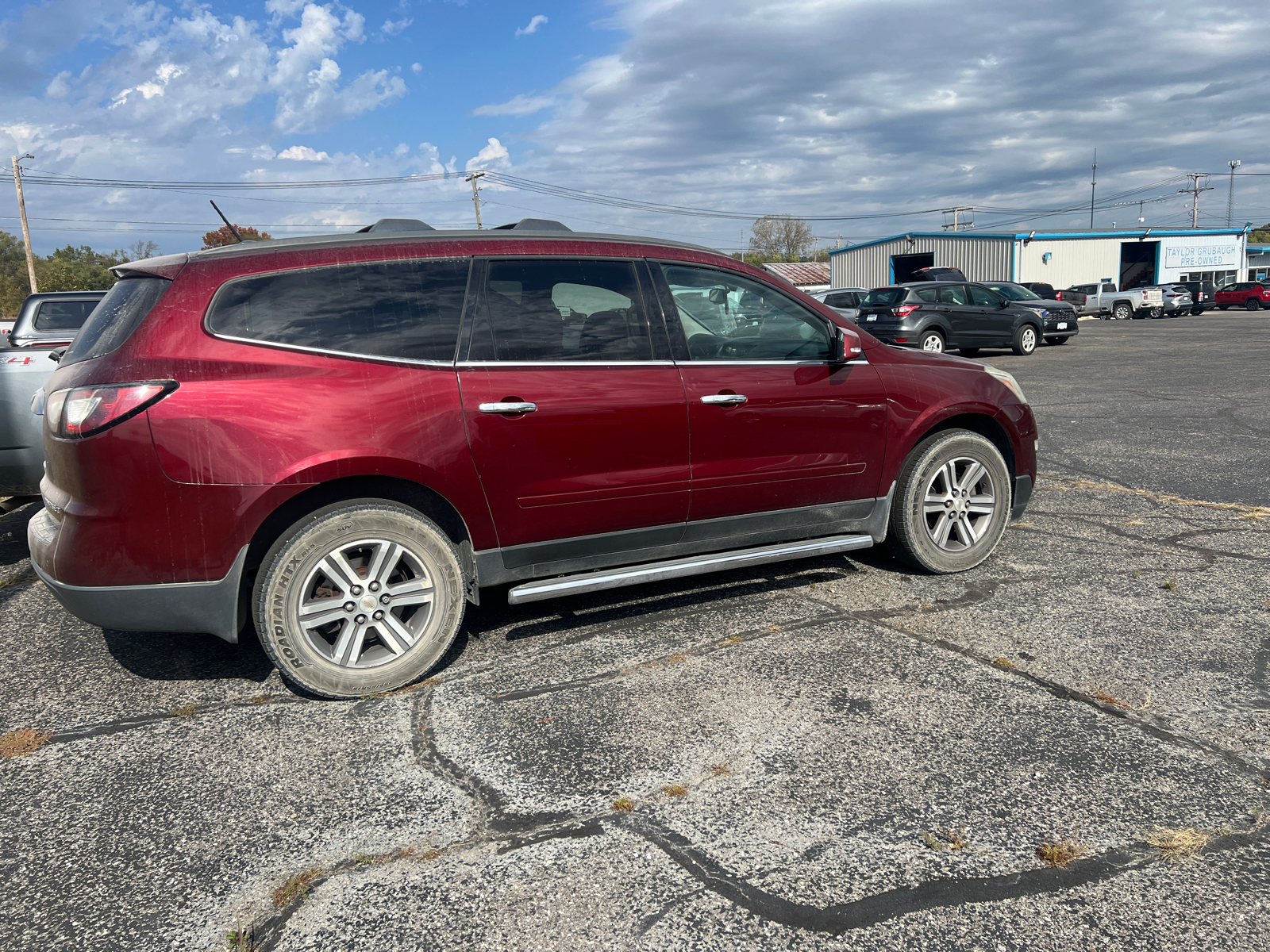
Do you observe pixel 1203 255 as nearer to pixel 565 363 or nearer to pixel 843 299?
pixel 843 299

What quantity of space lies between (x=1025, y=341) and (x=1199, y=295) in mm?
26039

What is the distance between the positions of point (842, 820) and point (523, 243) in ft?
8.78

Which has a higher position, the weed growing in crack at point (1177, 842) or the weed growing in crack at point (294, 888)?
the weed growing in crack at point (294, 888)

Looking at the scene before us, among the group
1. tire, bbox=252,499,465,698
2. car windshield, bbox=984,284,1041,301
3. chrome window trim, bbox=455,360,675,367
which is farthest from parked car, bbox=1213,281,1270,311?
tire, bbox=252,499,465,698

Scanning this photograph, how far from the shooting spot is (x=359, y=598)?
3.57m

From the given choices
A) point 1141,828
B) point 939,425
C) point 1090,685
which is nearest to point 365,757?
point 1141,828

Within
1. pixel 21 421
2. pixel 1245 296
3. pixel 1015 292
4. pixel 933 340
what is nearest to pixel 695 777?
pixel 21 421

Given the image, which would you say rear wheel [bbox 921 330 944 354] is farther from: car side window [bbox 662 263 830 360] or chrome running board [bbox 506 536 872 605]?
chrome running board [bbox 506 536 872 605]

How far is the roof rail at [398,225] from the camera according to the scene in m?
4.07

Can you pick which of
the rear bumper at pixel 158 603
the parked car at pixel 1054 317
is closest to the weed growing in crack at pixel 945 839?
the rear bumper at pixel 158 603

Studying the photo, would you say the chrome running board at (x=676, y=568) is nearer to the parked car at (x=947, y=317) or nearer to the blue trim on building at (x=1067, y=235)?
the parked car at (x=947, y=317)

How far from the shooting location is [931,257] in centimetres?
4947

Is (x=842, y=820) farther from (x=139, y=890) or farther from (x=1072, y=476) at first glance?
(x=1072, y=476)

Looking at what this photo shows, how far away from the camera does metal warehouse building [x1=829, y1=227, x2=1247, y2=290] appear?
153 feet
